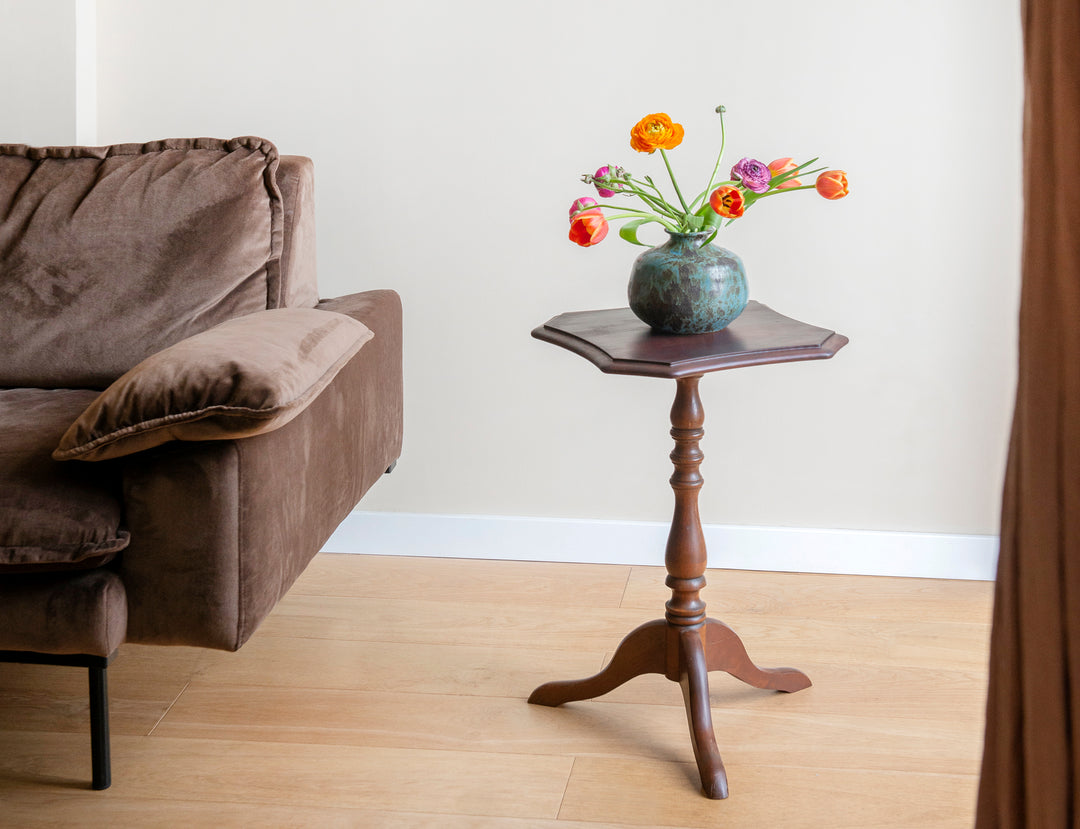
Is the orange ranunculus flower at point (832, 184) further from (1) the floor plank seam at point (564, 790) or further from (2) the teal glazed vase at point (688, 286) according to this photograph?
(1) the floor plank seam at point (564, 790)

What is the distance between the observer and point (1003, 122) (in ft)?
6.81

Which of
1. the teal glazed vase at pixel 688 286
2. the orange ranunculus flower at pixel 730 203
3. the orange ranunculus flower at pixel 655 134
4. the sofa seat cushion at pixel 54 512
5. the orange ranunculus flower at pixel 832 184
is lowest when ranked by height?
the sofa seat cushion at pixel 54 512

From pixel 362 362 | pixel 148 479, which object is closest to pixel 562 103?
pixel 362 362

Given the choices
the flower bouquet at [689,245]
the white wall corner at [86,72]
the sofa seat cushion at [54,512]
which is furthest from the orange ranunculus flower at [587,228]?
the white wall corner at [86,72]

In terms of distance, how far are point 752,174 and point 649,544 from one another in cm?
107

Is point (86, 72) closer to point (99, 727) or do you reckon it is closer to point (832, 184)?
point (99, 727)

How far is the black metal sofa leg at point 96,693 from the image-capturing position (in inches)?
55.0

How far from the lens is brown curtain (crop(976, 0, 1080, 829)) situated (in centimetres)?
56

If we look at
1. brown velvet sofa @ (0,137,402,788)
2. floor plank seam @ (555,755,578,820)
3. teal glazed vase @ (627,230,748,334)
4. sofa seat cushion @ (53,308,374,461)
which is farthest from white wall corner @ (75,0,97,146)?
floor plank seam @ (555,755,578,820)

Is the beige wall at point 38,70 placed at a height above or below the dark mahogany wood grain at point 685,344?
above

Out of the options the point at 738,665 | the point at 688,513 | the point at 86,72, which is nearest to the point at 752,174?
the point at 688,513

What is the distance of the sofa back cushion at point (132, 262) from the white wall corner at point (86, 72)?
16.4 inches

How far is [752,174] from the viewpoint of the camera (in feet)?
4.67

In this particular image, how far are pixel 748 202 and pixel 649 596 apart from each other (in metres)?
0.94
